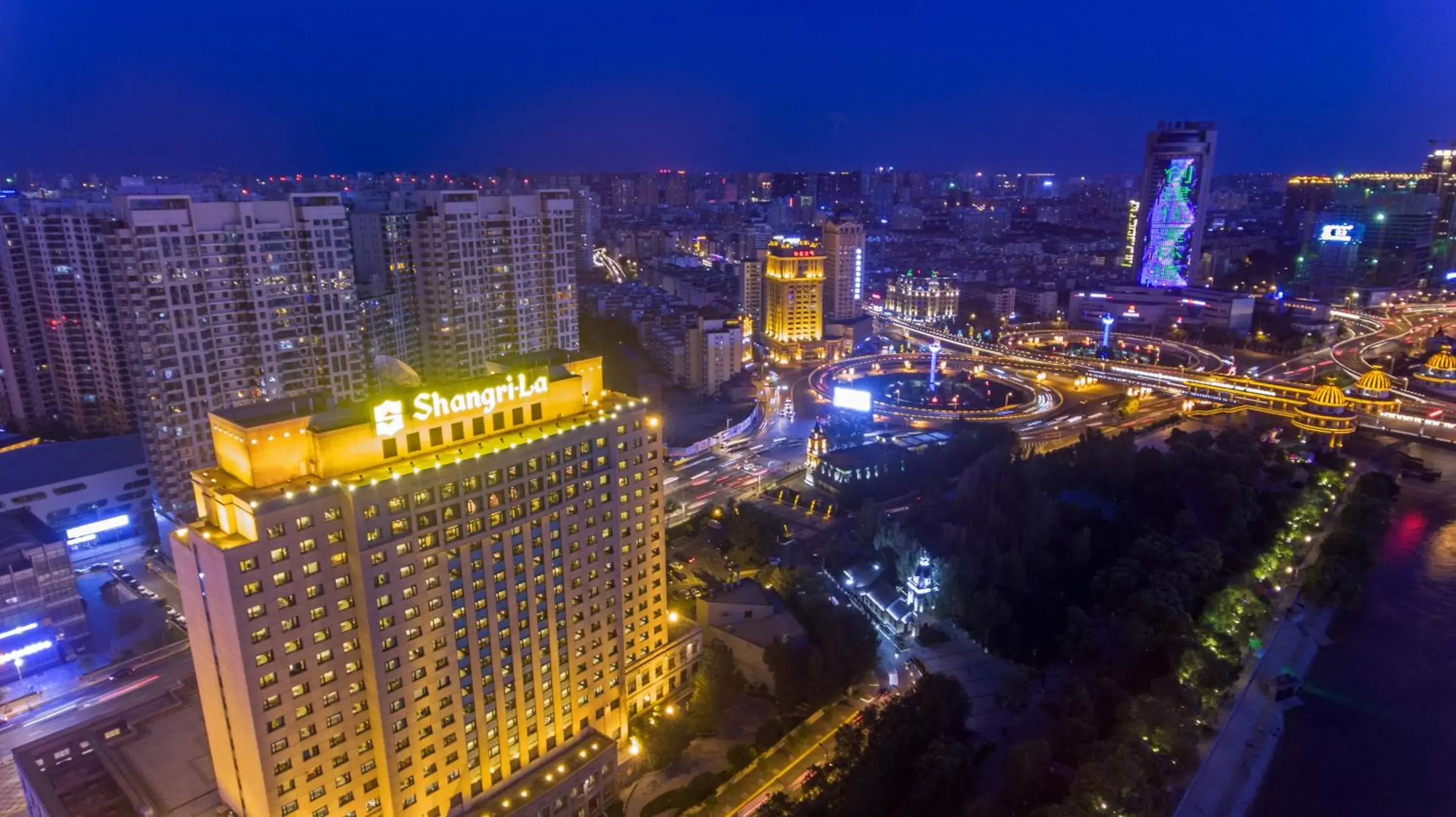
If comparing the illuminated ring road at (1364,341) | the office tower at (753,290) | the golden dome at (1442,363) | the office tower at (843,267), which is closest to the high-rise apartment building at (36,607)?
the office tower at (753,290)

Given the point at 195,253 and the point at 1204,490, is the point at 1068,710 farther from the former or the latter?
the point at 195,253

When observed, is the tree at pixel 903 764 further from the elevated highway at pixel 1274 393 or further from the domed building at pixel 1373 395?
the domed building at pixel 1373 395

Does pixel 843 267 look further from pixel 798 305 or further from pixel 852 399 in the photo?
pixel 852 399

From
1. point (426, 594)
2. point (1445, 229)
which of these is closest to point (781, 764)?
point (426, 594)

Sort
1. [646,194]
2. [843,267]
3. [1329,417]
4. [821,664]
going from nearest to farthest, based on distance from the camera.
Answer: [821,664]
[1329,417]
[843,267]
[646,194]

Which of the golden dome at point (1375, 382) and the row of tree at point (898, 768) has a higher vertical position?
the golden dome at point (1375, 382)
